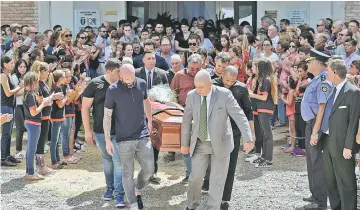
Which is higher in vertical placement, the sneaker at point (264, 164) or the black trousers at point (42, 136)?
the black trousers at point (42, 136)

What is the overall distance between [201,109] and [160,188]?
2.07 m

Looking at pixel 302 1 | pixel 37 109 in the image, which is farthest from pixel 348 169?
pixel 302 1

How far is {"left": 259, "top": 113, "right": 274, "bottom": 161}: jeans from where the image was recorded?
33.1 ft

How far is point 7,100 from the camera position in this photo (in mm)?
10234

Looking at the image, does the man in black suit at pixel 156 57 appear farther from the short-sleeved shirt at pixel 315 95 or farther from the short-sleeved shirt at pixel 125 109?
the short-sleeved shirt at pixel 315 95

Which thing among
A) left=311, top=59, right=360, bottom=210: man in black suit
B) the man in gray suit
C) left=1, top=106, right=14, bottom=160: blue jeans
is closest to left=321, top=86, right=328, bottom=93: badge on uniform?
left=311, top=59, right=360, bottom=210: man in black suit

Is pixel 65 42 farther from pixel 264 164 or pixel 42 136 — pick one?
pixel 264 164

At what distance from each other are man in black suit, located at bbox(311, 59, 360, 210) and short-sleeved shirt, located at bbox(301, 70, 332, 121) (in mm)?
357

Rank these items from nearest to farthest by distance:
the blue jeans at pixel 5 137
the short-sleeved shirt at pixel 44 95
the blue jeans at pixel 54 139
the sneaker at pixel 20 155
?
the short-sleeved shirt at pixel 44 95
the blue jeans at pixel 54 139
the blue jeans at pixel 5 137
the sneaker at pixel 20 155

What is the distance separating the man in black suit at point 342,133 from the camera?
7031 mm

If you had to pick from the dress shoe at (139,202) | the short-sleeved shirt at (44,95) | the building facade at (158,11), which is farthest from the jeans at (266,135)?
the building facade at (158,11)

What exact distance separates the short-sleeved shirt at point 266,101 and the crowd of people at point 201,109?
2 cm

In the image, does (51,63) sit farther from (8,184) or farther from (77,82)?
(8,184)

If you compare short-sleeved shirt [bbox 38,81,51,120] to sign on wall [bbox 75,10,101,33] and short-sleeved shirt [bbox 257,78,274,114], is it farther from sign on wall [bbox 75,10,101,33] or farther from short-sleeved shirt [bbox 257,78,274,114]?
sign on wall [bbox 75,10,101,33]
